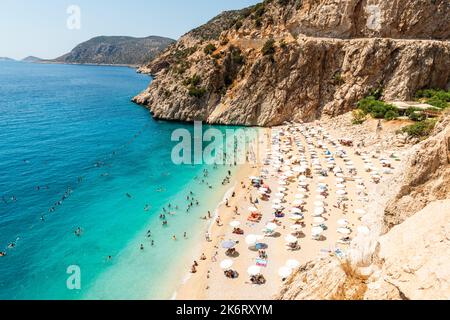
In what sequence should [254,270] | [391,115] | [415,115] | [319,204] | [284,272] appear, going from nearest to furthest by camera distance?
[284,272], [254,270], [319,204], [415,115], [391,115]

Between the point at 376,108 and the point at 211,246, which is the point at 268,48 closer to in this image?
the point at 376,108

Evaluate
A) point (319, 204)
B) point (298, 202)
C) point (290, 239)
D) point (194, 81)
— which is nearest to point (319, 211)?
point (319, 204)

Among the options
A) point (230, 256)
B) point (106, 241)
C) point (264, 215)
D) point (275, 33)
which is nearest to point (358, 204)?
point (264, 215)

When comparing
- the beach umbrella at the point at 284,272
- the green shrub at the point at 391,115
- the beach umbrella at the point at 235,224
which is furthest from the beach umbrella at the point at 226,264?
the green shrub at the point at 391,115

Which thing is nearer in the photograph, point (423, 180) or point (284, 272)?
point (423, 180)

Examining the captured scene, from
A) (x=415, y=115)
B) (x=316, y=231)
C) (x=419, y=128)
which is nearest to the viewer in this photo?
(x=316, y=231)

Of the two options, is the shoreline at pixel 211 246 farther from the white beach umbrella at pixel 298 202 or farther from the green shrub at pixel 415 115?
the green shrub at pixel 415 115
